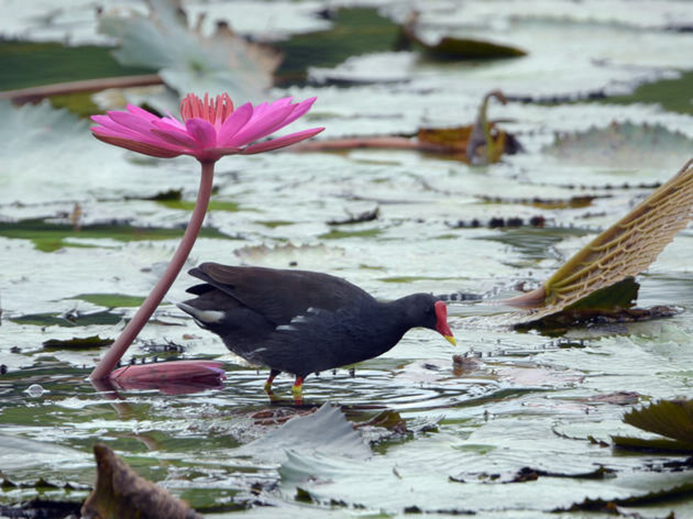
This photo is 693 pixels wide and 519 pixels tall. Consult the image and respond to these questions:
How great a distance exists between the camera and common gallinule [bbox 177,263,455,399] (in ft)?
7.47

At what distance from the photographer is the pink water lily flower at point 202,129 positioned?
199cm

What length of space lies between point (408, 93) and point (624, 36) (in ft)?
7.13

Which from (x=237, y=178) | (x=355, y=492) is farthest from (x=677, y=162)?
(x=355, y=492)

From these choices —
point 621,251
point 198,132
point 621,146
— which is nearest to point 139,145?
point 198,132

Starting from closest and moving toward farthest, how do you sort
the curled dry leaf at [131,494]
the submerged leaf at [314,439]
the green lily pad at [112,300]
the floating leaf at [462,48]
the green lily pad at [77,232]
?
1. the curled dry leaf at [131,494]
2. the submerged leaf at [314,439]
3. the green lily pad at [112,300]
4. the green lily pad at [77,232]
5. the floating leaf at [462,48]

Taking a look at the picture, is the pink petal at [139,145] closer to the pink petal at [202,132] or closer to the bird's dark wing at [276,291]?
the pink petal at [202,132]

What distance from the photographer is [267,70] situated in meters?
5.27

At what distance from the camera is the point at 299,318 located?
7.54 feet

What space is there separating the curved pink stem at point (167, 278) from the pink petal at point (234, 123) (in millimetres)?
72

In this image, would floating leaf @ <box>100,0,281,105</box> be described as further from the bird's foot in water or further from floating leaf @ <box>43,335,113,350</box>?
the bird's foot in water

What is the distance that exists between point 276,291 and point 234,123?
0.44 metres

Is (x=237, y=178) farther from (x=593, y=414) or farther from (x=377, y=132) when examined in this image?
(x=593, y=414)

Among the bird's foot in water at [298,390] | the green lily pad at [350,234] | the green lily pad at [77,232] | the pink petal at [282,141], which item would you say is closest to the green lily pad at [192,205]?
the green lily pad at [77,232]

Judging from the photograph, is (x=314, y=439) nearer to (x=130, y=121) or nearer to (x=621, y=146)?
(x=130, y=121)
